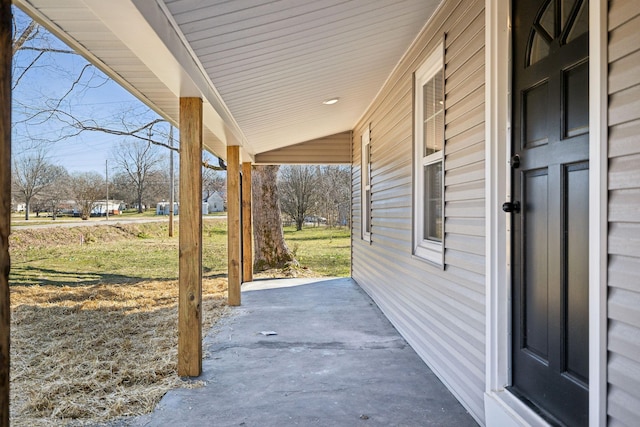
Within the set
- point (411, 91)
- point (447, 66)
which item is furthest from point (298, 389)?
point (411, 91)

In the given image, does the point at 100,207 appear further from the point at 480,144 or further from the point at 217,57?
the point at 480,144

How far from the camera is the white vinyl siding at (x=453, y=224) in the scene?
260cm

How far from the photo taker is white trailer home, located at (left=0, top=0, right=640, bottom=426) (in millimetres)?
1477

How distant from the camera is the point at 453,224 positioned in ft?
9.88

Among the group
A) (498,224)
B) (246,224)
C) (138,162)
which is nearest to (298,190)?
(138,162)

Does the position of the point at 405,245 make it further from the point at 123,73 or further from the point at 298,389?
the point at 123,73

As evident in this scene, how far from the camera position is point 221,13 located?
92.4 inches

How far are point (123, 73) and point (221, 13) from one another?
117 cm

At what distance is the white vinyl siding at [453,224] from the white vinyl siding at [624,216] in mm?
1062

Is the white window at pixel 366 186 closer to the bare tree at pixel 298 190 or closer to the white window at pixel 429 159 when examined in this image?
the white window at pixel 429 159

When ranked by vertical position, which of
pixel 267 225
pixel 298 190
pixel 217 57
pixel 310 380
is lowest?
pixel 310 380

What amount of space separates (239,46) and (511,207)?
1.90m

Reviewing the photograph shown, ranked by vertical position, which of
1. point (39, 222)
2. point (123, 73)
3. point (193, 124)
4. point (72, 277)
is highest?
point (123, 73)

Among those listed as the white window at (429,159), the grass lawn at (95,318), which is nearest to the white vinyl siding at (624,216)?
the white window at (429,159)
